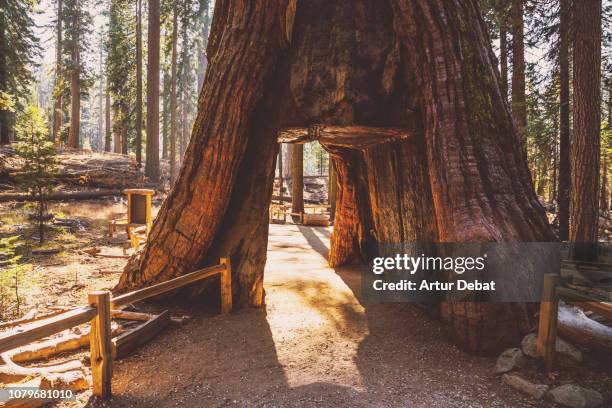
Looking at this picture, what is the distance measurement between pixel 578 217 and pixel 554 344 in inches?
255

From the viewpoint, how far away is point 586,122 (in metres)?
8.62

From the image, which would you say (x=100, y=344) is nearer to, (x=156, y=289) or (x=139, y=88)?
(x=156, y=289)

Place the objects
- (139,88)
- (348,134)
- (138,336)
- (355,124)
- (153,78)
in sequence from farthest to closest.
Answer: (139,88), (153,78), (348,134), (355,124), (138,336)

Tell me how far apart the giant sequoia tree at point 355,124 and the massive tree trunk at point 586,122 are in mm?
4358

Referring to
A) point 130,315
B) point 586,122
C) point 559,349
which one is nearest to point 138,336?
point 130,315

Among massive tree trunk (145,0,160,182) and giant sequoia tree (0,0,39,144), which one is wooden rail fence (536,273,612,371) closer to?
massive tree trunk (145,0,160,182)

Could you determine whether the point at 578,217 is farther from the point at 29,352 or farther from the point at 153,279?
the point at 29,352

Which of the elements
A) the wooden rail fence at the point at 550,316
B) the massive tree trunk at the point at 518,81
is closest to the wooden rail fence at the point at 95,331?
the wooden rail fence at the point at 550,316

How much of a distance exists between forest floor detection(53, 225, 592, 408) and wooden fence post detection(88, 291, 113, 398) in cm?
17

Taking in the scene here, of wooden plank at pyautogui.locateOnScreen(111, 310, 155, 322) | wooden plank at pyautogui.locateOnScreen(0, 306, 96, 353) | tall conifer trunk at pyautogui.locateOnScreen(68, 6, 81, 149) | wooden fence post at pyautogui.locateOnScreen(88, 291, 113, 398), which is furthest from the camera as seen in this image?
tall conifer trunk at pyautogui.locateOnScreen(68, 6, 81, 149)

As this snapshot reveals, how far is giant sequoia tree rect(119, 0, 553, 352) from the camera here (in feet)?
17.8

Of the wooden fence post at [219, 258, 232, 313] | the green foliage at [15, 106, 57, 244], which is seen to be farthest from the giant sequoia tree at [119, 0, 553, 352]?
the green foliage at [15, 106, 57, 244]

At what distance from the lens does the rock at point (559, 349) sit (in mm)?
4180

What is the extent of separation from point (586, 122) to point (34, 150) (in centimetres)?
1367
